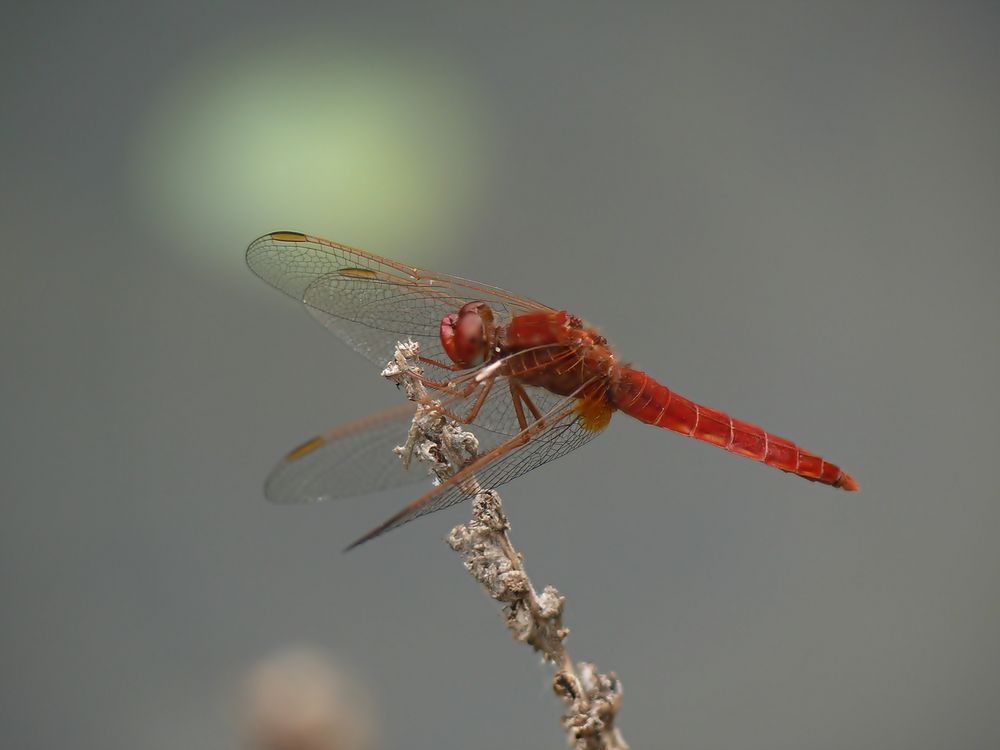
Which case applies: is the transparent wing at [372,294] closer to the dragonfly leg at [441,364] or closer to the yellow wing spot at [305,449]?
the dragonfly leg at [441,364]

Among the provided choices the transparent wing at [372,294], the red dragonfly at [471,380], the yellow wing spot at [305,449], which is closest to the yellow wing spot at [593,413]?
the red dragonfly at [471,380]

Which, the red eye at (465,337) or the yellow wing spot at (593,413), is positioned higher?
the red eye at (465,337)

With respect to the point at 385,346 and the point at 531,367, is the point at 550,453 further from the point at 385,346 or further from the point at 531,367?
the point at 385,346

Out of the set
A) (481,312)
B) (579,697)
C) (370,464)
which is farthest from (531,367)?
(579,697)

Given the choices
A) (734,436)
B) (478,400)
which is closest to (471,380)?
(478,400)

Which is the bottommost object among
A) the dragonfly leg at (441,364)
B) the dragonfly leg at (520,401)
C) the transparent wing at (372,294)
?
the dragonfly leg at (520,401)

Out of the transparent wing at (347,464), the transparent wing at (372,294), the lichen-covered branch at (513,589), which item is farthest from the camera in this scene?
the transparent wing at (372,294)

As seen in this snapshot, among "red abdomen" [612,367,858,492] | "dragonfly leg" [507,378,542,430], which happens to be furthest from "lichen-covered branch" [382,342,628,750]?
"red abdomen" [612,367,858,492]

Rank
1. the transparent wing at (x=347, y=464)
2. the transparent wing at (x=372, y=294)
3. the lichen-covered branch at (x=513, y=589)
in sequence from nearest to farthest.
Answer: the lichen-covered branch at (x=513, y=589), the transparent wing at (x=347, y=464), the transparent wing at (x=372, y=294)
